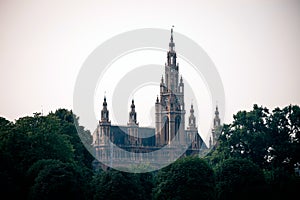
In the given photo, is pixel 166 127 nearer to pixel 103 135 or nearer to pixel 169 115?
pixel 169 115

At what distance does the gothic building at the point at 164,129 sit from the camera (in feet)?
553

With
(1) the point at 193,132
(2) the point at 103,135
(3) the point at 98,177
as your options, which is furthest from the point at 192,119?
(3) the point at 98,177

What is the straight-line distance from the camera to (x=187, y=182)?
304 ft

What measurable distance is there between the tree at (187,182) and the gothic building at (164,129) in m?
69.5

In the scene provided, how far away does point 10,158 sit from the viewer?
297ft

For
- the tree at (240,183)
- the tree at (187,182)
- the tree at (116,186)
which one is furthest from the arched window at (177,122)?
the tree at (116,186)

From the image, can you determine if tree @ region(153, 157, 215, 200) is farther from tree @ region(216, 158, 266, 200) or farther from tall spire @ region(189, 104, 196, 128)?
tall spire @ region(189, 104, 196, 128)

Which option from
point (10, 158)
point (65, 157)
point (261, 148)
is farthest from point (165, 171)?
point (261, 148)

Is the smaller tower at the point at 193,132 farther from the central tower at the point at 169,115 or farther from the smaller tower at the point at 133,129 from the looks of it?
the smaller tower at the point at 133,129

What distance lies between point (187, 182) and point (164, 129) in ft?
277

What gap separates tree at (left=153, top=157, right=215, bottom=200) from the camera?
92.0 metres

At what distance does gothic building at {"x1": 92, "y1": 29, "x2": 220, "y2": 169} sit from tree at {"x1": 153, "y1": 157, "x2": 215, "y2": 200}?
228 ft

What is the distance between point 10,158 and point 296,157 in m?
52.6

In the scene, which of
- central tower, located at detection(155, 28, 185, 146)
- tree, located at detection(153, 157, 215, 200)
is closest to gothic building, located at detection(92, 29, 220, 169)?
central tower, located at detection(155, 28, 185, 146)
